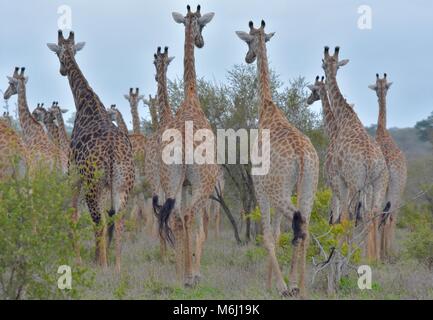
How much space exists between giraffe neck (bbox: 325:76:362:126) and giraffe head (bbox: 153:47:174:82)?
8.01 feet

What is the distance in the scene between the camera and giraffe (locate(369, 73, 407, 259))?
1259 centimetres

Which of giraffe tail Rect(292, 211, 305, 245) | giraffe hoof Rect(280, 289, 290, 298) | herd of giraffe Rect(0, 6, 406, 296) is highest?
herd of giraffe Rect(0, 6, 406, 296)

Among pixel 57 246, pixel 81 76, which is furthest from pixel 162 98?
pixel 57 246

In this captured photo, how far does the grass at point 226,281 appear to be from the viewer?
7.94 meters

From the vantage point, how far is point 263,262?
10.4 m

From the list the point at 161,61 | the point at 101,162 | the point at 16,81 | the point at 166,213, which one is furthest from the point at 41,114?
the point at 166,213

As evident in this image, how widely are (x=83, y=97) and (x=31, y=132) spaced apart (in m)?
1.89

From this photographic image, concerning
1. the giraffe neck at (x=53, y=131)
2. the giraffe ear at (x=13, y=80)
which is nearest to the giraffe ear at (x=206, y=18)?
the giraffe ear at (x=13, y=80)

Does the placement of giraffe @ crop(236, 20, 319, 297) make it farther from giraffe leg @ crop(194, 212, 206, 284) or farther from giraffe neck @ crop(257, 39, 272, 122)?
giraffe leg @ crop(194, 212, 206, 284)

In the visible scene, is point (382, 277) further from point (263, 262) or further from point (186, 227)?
point (186, 227)

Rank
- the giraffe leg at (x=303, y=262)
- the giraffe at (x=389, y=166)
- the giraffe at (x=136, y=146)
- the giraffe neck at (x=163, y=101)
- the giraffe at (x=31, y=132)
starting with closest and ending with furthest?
the giraffe leg at (x=303, y=262), the giraffe neck at (x=163, y=101), the giraffe at (x=31, y=132), the giraffe at (x=389, y=166), the giraffe at (x=136, y=146)

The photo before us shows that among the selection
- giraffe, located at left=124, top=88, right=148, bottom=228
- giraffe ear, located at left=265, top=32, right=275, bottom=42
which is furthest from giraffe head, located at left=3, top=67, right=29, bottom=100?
giraffe ear, located at left=265, top=32, right=275, bottom=42

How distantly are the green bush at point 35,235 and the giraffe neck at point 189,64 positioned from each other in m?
2.99

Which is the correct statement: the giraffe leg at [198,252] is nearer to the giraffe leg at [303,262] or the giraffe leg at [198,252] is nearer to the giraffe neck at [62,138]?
the giraffe leg at [303,262]
